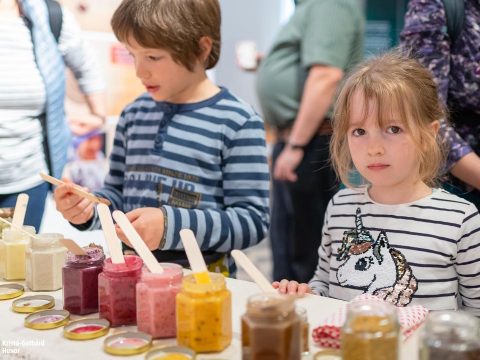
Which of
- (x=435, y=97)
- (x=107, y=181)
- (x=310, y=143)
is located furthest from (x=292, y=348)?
(x=310, y=143)

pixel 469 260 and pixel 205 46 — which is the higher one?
pixel 205 46

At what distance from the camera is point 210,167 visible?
1.43m

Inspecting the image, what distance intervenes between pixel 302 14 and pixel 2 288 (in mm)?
1687

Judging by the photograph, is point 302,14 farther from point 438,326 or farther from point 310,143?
point 438,326

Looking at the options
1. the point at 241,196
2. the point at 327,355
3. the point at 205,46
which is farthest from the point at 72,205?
the point at 327,355

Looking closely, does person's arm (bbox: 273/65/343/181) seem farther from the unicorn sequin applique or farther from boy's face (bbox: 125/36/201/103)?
the unicorn sequin applique

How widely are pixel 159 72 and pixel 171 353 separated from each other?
728mm

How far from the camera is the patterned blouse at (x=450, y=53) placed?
1422mm

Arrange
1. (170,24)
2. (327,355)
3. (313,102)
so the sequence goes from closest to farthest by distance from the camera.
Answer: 1. (327,355)
2. (170,24)
3. (313,102)

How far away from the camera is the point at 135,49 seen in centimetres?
138

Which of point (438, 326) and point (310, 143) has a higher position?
point (310, 143)

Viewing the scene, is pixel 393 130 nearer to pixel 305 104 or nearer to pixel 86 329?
pixel 86 329

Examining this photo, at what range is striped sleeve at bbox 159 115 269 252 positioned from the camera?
1.33m

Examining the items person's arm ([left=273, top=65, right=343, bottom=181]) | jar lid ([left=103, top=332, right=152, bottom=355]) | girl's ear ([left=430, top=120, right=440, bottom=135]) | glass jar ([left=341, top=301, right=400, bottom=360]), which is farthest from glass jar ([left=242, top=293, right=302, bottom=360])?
person's arm ([left=273, top=65, right=343, bottom=181])
